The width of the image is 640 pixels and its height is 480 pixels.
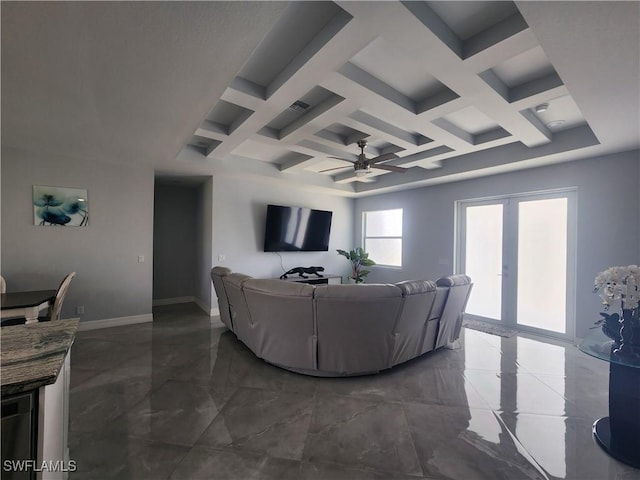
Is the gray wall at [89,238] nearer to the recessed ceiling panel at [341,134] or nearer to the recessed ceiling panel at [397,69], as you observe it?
the recessed ceiling panel at [341,134]

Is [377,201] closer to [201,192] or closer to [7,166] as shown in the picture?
[201,192]

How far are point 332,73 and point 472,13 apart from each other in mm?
992

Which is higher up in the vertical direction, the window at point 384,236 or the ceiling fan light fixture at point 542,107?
the ceiling fan light fixture at point 542,107

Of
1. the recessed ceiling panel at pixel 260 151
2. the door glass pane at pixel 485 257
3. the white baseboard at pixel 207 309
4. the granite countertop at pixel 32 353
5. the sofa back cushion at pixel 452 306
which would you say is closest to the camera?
the granite countertop at pixel 32 353

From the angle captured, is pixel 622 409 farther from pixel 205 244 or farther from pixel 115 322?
pixel 115 322

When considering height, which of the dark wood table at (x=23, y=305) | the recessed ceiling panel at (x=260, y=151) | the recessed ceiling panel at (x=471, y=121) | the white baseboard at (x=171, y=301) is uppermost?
the recessed ceiling panel at (x=471, y=121)

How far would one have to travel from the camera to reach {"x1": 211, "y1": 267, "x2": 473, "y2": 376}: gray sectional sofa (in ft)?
8.54

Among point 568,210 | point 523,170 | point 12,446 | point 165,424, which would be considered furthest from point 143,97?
point 568,210

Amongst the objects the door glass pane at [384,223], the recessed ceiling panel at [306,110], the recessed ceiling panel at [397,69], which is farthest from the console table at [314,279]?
the recessed ceiling panel at [397,69]

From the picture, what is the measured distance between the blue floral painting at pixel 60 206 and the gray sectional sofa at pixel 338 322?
284 cm

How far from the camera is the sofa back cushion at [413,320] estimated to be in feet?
9.01

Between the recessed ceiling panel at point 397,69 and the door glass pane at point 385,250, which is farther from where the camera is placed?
the door glass pane at point 385,250

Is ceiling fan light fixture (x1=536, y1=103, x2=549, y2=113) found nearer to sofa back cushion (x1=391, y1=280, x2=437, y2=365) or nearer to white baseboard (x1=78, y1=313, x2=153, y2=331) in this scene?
sofa back cushion (x1=391, y1=280, x2=437, y2=365)

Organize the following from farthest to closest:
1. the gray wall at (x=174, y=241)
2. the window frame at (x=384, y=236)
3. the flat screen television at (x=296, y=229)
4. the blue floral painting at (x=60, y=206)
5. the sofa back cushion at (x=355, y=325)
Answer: the window frame at (x=384, y=236) < the gray wall at (x=174, y=241) < the flat screen television at (x=296, y=229) < the blue floral painting at (x=60, y=206) < the sofa back cushion at (x=355, y=325)
